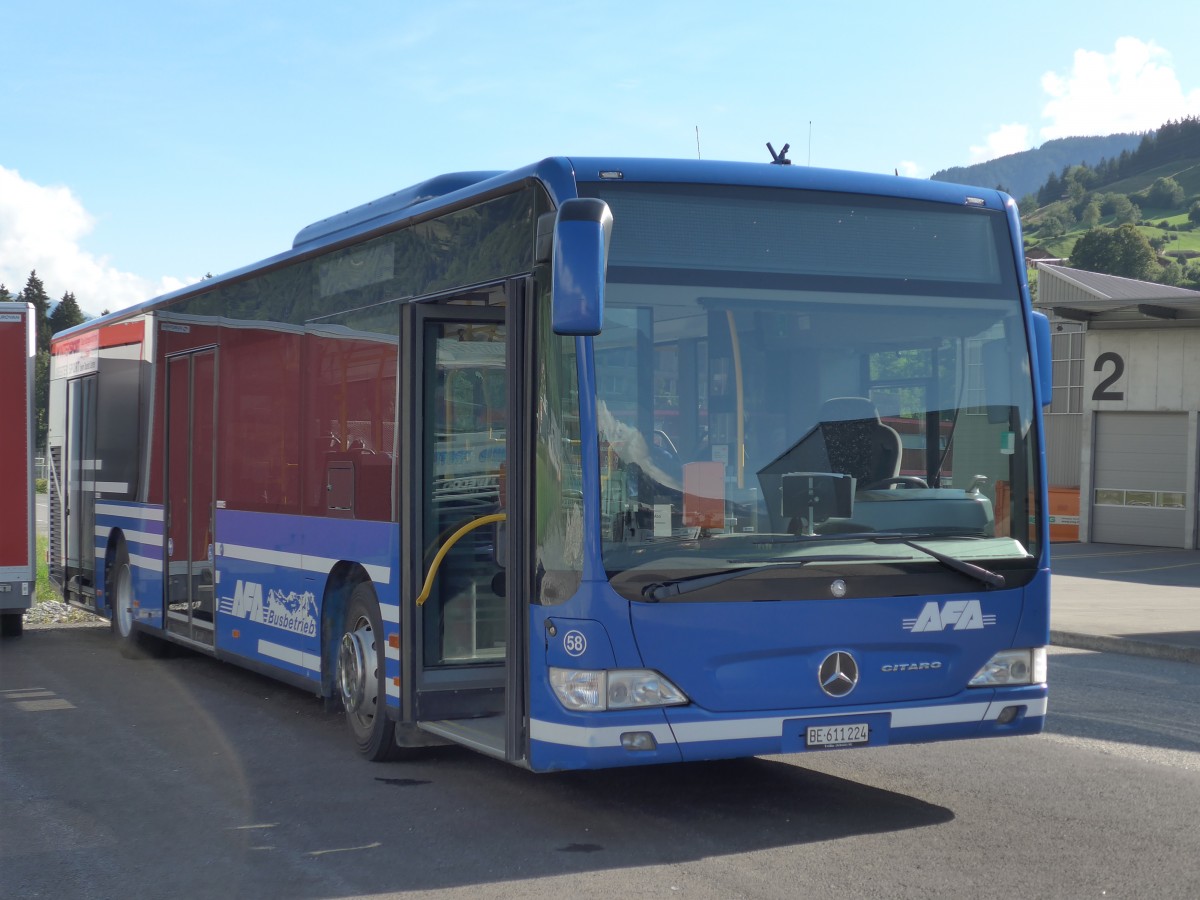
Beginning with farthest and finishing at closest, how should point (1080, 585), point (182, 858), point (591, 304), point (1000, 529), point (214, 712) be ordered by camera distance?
1. point (1080, 585)
2. point (214, 712)
3. point (1000, 529)
4. point (182, 858)
5. point (591, 304)

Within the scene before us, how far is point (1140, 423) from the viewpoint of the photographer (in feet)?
103

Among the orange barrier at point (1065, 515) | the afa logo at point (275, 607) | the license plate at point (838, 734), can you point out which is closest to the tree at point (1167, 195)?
the orange barrier at point (1065, 515)

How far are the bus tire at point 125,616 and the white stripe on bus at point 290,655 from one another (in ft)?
13.0

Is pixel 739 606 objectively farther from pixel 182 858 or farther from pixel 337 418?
pixel 337 418

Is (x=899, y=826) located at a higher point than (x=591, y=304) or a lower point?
lower

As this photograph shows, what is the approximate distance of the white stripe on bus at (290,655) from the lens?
369 inches

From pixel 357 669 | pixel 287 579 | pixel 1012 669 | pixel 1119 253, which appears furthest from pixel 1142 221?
pixel 1012 669

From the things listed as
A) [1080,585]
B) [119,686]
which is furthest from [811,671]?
[1080,585]

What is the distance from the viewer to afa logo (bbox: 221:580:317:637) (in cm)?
941

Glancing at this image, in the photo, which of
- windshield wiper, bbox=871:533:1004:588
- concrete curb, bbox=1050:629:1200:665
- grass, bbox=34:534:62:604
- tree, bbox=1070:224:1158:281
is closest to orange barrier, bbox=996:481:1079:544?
concrete curb, bbox=1050:629:1200:665

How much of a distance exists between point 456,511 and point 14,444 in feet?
28.8

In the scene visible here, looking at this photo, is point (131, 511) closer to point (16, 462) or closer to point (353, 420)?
point (16, 462)

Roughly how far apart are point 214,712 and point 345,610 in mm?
2138

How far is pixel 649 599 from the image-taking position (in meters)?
6.43
